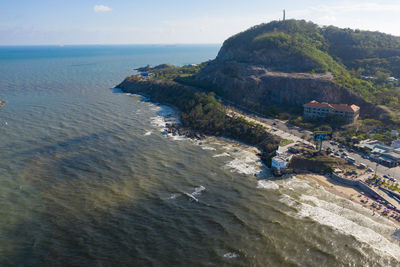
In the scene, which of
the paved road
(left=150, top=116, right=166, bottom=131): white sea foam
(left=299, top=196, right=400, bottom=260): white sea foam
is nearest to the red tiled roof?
the paved road

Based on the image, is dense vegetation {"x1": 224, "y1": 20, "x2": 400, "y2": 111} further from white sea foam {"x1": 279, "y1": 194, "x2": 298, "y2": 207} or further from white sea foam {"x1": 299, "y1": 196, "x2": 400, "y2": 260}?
white sea foam {"x1": 279, "y1": 194, "x2": 298, "y2": 207}

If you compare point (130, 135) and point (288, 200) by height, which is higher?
point (130, 135)

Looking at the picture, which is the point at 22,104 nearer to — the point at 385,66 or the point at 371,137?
the point at 371,137

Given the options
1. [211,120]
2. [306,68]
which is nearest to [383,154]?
[211,120]

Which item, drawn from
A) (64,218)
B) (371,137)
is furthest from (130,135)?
(371,137)

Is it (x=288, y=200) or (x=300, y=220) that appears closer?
(x=300, y=220)

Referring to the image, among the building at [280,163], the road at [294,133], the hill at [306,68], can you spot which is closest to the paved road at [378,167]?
the road at [294,133]
